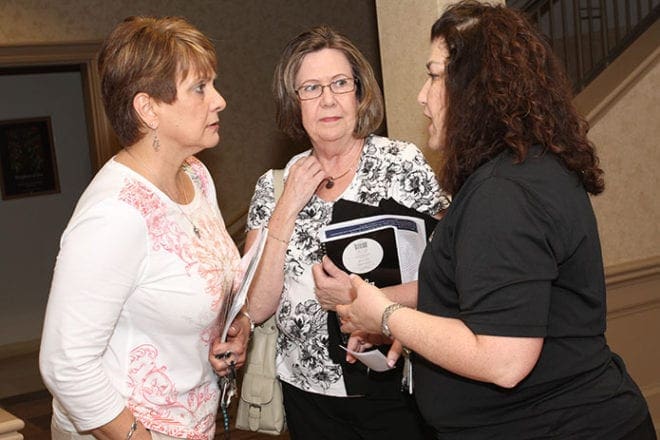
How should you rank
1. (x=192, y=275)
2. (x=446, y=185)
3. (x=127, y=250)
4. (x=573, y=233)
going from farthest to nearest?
1. (x=192, y=275)
2. (x=127, y=250)
3. (x=446, y=185)
4. (x=573, y=233)

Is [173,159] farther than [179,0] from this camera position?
No

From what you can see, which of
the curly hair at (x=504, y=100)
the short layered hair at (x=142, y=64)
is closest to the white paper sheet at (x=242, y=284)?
the short layered hair at (x=142, y=64)

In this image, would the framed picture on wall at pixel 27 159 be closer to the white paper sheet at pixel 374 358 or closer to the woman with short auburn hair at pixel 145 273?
the woman with short auburn hair at pixel 145 273

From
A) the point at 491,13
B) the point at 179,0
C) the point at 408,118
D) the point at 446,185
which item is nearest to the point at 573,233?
the point at 446,185

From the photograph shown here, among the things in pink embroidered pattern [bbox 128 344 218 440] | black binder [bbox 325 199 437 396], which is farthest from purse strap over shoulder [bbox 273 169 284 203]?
pink embroidered pattern [bbox 128 344 218 440]

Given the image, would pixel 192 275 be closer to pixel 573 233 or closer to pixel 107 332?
pixel 107 332

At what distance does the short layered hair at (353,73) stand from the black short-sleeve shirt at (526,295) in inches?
→ 33.3

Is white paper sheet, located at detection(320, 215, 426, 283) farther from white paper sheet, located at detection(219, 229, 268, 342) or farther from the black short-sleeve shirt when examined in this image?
the black short-sleeve shirt

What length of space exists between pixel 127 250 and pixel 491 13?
0.96m

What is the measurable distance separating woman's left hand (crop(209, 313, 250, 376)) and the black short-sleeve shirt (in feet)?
1.87

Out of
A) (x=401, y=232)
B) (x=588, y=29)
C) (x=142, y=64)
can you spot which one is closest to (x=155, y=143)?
(x=142, y=64)

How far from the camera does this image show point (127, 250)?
6.22 ft

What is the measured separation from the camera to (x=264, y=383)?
8.44 feet

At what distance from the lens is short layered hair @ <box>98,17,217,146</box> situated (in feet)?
6.64
